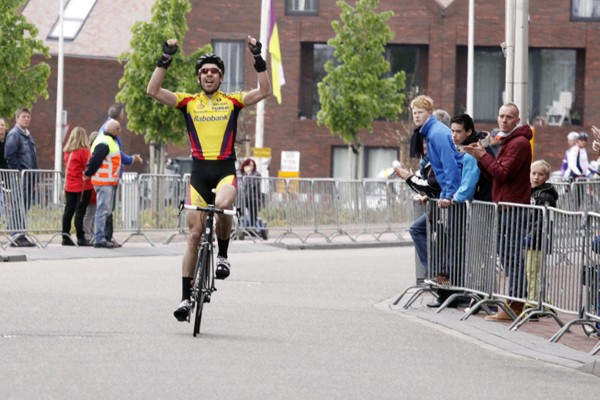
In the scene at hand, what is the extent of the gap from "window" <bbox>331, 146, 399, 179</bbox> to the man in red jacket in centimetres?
4336

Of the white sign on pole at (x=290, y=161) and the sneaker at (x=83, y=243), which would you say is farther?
the white sign on pole at (x=290, y=161)

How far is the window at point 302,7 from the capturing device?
184 ft

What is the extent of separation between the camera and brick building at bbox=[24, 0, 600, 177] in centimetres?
5569

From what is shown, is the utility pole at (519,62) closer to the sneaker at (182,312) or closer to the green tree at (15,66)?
the sneaker at (182,312)

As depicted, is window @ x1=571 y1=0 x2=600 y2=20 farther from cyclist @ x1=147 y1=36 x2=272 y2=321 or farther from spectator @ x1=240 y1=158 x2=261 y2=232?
cyclist @ x1=147 y1=36 x2=272 y2=321

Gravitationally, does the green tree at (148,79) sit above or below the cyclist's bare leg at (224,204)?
→ above

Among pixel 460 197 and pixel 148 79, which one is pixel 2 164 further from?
pixel 148 79

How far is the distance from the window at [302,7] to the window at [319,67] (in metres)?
1.18

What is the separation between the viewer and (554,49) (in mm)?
56969

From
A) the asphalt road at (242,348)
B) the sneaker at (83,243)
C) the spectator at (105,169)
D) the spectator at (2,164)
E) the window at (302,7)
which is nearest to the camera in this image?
the asphalt road at (242,348)

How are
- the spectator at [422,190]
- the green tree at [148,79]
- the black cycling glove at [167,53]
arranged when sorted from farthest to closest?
the green tree at [148,79] → the spectator at [422,190] → the black cycling glove at [167,53]

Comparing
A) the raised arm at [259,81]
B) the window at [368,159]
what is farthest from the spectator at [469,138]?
the window at [368,159]

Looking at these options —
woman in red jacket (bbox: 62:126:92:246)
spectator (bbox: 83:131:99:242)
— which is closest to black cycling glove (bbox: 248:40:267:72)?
woman in red jacket (bbox: 62:126:92:246)

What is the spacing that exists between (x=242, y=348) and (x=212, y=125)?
2.07 metres
